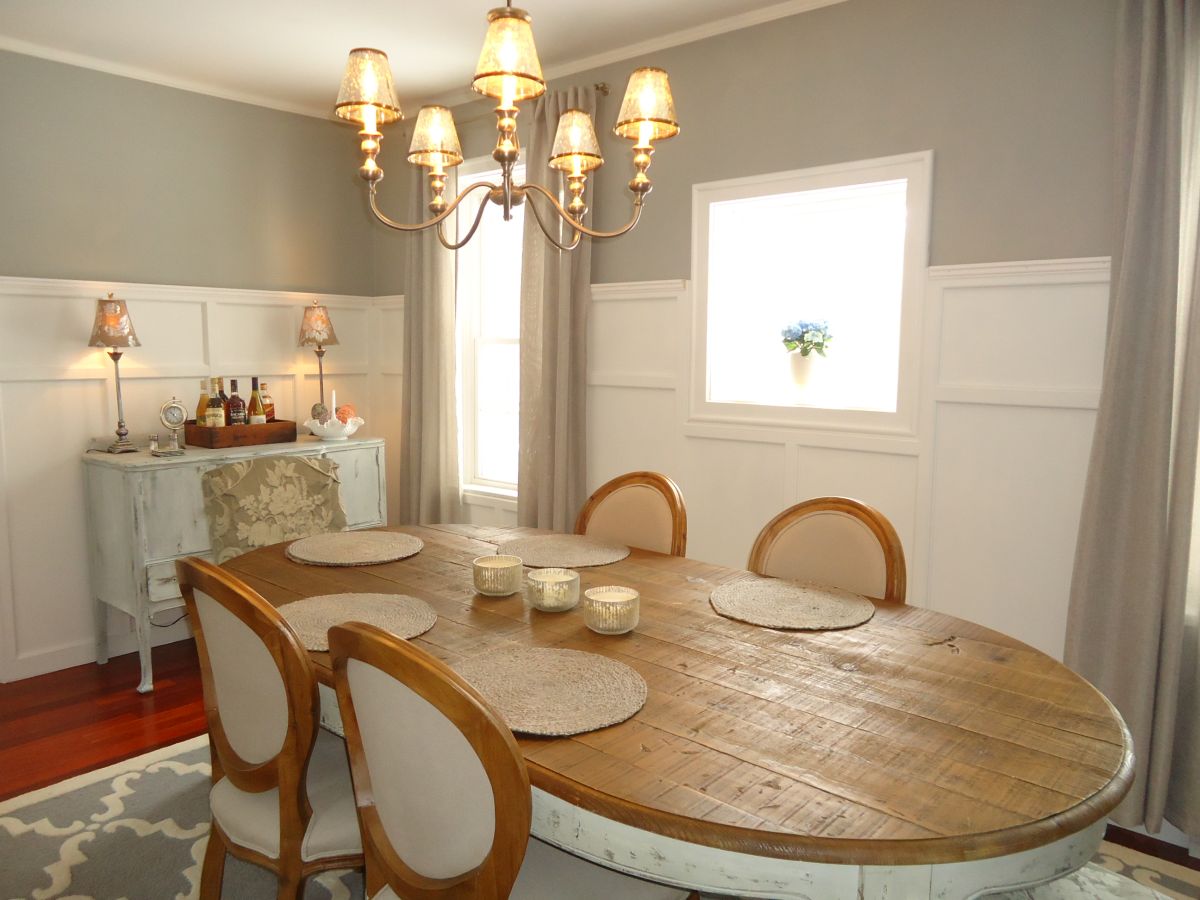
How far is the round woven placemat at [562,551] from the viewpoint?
2223 mm

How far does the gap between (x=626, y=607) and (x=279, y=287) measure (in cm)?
336

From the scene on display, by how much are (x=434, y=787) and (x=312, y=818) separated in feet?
1.78

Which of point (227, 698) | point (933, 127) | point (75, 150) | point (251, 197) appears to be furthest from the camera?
point (251, 197)

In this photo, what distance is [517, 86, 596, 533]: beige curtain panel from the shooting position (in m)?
3.66

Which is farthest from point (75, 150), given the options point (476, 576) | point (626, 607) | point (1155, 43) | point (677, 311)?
point (1155, 43)

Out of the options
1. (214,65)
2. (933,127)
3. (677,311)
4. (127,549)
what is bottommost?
(127,549)

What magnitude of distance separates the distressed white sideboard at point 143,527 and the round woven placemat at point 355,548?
3.92ft

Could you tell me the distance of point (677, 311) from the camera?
3449 millimetres

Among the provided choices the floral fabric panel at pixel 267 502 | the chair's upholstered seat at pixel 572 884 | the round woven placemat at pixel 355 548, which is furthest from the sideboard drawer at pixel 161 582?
the chair's upholstered seat at pixel 572 884

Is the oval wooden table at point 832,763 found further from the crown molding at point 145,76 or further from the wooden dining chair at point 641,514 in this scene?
the crown molding at point 145,76

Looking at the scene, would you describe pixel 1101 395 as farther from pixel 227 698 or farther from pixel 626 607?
pixel 227 698

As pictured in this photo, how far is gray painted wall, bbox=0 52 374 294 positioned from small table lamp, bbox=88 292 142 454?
0.93 feet

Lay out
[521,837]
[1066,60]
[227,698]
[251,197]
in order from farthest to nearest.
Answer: [251,197] → [1066,60] → [227,698] → [521,837]

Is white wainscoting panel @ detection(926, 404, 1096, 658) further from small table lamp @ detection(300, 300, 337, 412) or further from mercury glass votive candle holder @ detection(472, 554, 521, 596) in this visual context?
small table lamp @ detection(300, 300, 337, 412)
